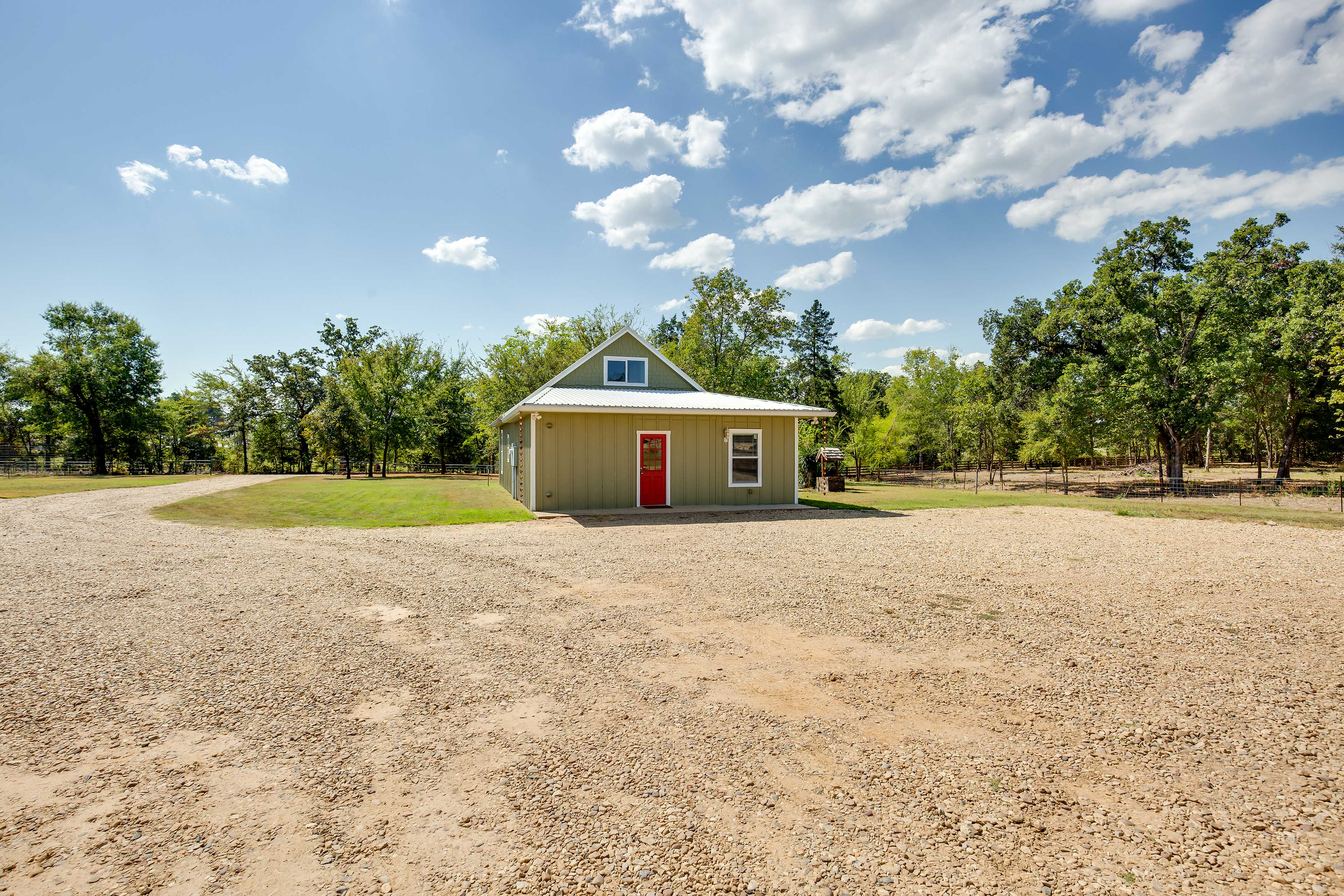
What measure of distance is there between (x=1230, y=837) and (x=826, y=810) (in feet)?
5.48

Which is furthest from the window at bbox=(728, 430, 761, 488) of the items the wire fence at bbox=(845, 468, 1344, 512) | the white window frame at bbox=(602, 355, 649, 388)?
the wire fence at bbox=(845, 468, 1344, 512)

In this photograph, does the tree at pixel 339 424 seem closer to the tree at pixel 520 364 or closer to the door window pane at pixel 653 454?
the tree at pixel 520 364

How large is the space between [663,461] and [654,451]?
1.16 ft

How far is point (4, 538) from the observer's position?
9.86 metres

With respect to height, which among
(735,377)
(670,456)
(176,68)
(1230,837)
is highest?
(176,68)

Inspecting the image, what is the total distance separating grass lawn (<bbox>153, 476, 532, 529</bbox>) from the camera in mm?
12422

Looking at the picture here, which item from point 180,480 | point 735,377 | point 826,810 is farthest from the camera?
point 735,377

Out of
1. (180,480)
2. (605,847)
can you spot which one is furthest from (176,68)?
(180,480)

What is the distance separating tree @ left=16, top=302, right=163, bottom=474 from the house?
3887 cm

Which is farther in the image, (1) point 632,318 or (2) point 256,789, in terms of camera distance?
(1) point 632,318

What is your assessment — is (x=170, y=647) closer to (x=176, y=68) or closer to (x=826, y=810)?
(x=826, y=810)

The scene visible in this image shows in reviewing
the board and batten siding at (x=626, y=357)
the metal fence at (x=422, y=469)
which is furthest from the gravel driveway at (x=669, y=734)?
the metal fence at (x=422, y=469)

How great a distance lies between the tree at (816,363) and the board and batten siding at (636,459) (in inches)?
1091

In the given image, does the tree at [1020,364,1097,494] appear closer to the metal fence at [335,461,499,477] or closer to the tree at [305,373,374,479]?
the metal fence at [335,461,499,477]
